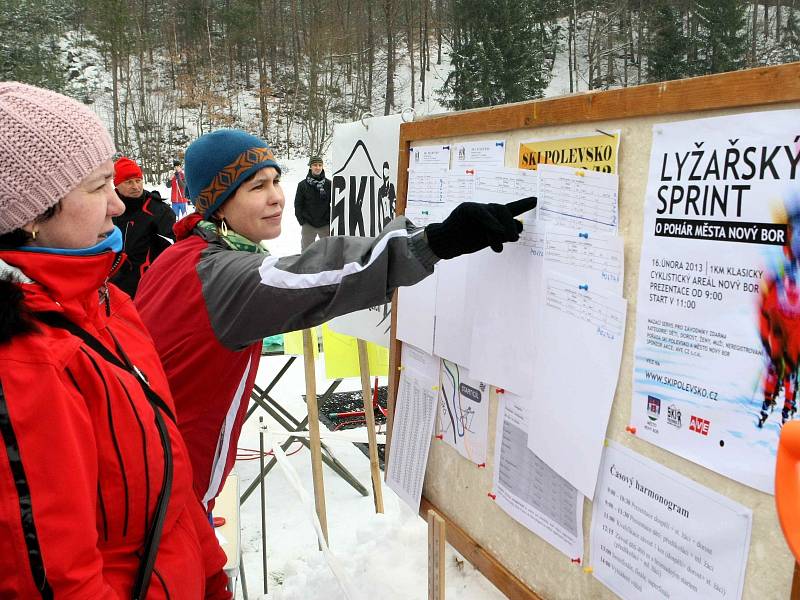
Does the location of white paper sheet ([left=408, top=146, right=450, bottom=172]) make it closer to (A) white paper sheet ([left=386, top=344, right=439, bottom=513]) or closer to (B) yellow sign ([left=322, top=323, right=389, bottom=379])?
(A) white paper sheet ([left=386, top=344, right=439, bottom=513])

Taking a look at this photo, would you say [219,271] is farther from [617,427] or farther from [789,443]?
[789,443]

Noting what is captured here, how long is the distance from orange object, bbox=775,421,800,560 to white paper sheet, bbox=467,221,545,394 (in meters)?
0.88

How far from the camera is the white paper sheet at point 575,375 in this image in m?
1.33

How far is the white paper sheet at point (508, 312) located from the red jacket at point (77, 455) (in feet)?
2.75

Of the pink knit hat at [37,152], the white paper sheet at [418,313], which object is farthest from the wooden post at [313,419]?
the pink knit hat at [37,152]

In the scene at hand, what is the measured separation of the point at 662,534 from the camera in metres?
1.23

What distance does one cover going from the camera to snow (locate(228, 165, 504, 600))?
9.04ft

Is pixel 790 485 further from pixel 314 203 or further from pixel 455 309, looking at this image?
pixel 314 203

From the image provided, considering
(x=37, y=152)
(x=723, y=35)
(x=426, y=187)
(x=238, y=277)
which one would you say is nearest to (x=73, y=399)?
(x=37, y=152)

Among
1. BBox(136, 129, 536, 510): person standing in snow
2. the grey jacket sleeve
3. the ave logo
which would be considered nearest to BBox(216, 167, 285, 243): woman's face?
BBox(136, 129, 536, 510): person standing in snow

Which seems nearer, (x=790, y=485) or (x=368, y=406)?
(x=790, y=485)

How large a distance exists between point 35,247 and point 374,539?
8.23 ft

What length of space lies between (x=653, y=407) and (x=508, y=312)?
1.61 feet

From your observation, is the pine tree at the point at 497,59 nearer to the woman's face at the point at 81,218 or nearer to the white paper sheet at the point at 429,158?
the white paper sheet at the point at 429,158
